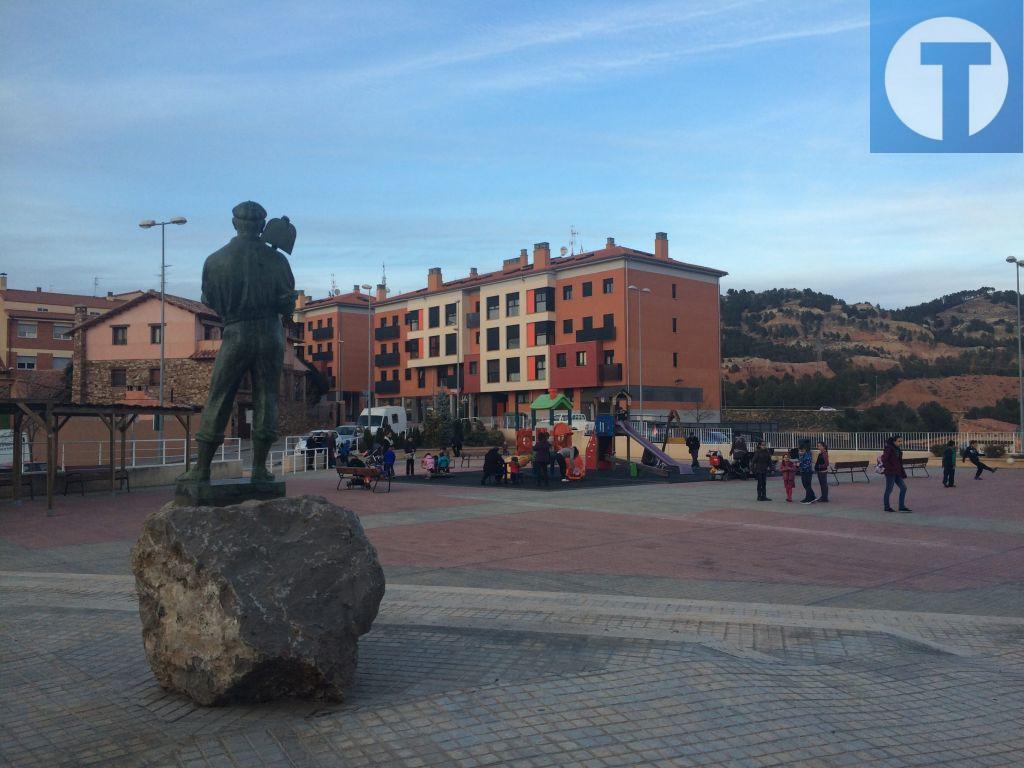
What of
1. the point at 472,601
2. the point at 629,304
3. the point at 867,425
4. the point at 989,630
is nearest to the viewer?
the point at 989,630

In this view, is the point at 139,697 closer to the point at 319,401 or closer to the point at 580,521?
the point at 580,521

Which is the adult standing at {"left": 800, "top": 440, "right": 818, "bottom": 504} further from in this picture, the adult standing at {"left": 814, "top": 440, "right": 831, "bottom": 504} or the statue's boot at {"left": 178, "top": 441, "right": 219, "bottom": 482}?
the statue's boot at {"left": 178, "top": 441, "right": 219, "bottom": 482}

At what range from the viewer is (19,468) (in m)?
20.2

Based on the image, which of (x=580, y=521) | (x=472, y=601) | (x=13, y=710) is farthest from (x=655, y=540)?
(x=13, y=710)

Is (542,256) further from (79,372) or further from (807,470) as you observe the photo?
(807,470)

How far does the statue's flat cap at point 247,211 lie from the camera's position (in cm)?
699

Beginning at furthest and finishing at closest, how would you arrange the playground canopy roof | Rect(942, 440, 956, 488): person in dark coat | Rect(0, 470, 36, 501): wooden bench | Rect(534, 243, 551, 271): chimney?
Rect(534, 243, 551, 271): chimney
the playground canopy roof
Rect(942, 440, 956, 488): person in dark coat
Rect(0, 470, 36, 501): wooden bench

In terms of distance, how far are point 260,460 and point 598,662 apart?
10.3 feet

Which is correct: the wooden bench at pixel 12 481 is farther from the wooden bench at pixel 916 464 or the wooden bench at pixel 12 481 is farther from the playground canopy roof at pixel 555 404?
the wooden bench at pixel 916 464

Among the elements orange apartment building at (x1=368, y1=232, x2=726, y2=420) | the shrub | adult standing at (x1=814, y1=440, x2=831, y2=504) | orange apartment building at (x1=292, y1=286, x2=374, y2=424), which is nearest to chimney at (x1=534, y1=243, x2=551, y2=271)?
orange apartment building at (x1=368, y1=232, x2=726, y2=420)

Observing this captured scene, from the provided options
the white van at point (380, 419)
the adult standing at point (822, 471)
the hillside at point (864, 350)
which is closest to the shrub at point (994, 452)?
the adult standing at point (822, 471)

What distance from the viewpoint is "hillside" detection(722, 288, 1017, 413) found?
79375 mm

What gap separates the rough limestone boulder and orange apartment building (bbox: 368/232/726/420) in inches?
1735

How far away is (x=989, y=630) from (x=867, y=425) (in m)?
56.2
